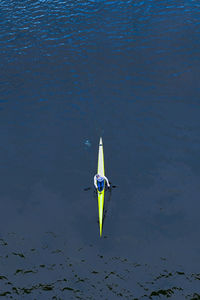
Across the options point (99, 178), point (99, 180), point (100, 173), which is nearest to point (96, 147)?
point (100, 173)

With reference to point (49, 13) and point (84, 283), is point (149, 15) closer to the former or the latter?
point (49, 13)

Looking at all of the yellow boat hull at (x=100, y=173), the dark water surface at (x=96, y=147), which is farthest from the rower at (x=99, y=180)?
the dark water surface at (x=96, y=147)

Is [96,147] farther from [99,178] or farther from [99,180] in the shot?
[99,180]

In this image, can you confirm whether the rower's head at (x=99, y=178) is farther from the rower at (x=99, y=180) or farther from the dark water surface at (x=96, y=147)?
the dark water surface at (x=96, y=147)

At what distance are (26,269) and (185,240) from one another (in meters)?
18.8

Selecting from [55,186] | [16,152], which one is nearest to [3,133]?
[16,152]

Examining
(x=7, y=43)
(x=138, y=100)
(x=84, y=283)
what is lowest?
(x=84, y=283)

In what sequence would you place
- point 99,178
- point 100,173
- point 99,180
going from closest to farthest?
point 99,180, point 99,178, point 100,173

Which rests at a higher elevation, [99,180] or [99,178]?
[99,178]

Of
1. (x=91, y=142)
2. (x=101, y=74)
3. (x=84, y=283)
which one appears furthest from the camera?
(x=101, y=74)

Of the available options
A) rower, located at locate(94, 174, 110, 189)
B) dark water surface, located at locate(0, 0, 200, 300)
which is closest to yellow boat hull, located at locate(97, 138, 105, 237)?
dark water surface, located at locate(0, 0, 200, 300)

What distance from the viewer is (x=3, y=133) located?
5050 centimetres

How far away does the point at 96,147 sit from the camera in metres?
47.7

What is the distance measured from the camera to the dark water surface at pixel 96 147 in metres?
36.4
